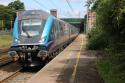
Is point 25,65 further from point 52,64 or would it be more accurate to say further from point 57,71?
point 57,71

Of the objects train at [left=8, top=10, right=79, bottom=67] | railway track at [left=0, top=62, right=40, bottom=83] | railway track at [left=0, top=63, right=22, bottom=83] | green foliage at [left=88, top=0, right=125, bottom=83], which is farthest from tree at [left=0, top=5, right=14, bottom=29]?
green foliage at [left=88, top=0, right=125, bottom=83]

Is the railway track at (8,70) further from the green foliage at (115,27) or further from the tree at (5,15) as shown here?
the tree at (5,15)

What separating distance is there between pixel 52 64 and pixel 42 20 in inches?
106

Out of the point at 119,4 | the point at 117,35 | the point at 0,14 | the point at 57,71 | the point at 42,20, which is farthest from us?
the point at 0,14

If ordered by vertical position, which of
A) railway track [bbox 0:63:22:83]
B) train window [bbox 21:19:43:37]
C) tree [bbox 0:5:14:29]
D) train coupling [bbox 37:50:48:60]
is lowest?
railway track [bbox 0:63:22:83]

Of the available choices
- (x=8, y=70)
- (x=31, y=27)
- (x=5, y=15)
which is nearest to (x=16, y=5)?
(x=5, y=15)

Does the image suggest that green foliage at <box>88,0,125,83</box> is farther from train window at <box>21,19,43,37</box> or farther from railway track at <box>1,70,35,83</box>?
train window at <box>21,19,43,37</box>

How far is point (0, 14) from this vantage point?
118m

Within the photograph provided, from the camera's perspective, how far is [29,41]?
20.3m

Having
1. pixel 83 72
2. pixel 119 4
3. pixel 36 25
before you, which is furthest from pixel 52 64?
pixel 119 4

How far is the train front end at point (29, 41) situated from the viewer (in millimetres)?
20062

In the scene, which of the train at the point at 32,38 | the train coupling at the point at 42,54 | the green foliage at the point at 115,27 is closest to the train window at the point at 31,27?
the train at the point at 32,38

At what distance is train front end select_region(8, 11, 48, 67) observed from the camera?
2006cm

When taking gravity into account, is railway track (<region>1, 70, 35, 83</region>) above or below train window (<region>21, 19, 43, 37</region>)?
below
